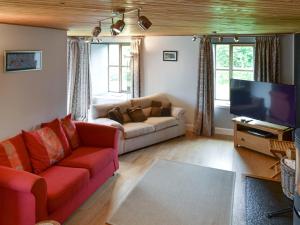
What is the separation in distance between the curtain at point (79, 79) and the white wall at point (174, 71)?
4.90 feet

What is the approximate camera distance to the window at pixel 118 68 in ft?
26.1

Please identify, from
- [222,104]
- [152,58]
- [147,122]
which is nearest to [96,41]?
[152,58]

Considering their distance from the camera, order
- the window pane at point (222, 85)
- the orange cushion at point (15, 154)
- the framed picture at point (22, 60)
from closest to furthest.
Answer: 1. the orange cushion at point (15, 154)
2. the framed picture at point (22, 60)
3. the window pane at point (222, 85)

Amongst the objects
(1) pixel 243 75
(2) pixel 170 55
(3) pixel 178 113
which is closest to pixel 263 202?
(3) pixel 178 113

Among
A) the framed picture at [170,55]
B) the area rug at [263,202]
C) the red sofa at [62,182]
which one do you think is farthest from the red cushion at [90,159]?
the framed picture at [170,55]

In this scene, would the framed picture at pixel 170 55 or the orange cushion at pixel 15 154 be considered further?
the framed picture at pixel 170 55

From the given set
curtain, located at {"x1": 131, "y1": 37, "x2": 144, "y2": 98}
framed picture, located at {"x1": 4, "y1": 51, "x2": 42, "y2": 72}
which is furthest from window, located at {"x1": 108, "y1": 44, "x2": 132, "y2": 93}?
framed picture, located at {"x1": 4, "y1": 51, "x2": 42, "y2": 72}

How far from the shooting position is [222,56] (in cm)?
684

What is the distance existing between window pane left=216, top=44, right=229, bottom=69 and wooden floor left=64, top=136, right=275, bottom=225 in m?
1.65

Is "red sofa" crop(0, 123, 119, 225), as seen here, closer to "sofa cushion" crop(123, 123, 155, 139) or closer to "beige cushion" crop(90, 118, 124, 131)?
"beige cushion" crop(90, 118, 124, 131)

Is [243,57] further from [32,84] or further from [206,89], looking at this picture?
[32,84]

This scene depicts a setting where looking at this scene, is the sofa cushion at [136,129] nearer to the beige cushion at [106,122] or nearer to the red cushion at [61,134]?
the beige cushion at [106,122]

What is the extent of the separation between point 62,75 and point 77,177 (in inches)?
81.2

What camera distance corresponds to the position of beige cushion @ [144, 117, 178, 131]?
6164mm
